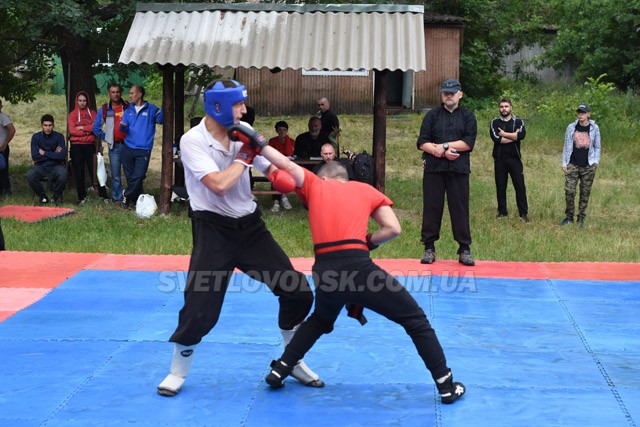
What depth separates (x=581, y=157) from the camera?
13.4 m

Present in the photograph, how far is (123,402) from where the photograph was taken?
5.84m

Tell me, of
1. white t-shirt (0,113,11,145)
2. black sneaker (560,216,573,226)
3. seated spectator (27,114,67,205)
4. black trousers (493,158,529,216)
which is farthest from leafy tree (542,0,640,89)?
white t-shirt (0,113,11,145)

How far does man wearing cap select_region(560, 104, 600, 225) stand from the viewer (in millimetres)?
13250

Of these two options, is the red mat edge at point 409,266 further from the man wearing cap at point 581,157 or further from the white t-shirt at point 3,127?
the white t-shirt at point 3,127

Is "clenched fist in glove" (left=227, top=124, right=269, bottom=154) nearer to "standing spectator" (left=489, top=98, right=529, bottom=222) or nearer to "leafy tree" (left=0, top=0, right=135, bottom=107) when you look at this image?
"standing spectator" (left=489, top=98, right=529, bottom=222)

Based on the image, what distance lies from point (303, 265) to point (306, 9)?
16.5 feet

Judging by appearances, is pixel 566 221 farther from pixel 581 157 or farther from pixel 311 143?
pixel 311 143

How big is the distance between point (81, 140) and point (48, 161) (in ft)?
1.95

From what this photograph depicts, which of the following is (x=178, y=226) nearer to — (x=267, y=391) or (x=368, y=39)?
(x=368, y=39)

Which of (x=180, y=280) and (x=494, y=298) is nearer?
(x=494, y=298)

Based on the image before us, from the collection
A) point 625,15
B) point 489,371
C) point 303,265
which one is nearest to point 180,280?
point 303,265

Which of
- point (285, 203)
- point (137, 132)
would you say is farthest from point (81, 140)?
point (285, 203)

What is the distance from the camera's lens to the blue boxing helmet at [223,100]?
5598 mm

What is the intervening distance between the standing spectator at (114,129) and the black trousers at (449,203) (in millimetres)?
5650
